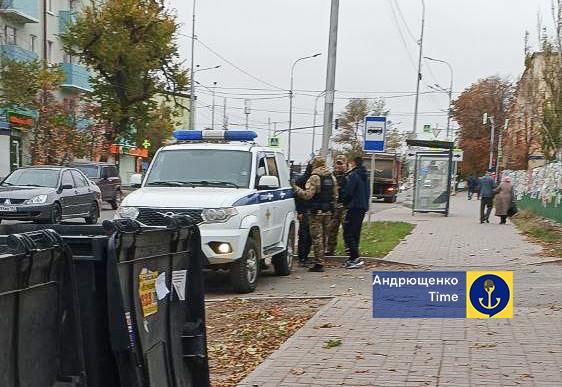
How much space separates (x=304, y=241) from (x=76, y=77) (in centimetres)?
3483

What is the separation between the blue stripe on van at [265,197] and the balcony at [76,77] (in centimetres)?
3371

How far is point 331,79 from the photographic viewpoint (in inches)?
663

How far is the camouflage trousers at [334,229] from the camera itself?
42.9ft

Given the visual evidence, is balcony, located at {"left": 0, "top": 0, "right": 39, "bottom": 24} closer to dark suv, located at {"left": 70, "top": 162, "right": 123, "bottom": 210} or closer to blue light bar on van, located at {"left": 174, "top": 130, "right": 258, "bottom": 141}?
dark suv, located at {"left": 70, "top": 162, "right": 123, "bottom": 210}

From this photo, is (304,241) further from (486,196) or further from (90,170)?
(90,170)

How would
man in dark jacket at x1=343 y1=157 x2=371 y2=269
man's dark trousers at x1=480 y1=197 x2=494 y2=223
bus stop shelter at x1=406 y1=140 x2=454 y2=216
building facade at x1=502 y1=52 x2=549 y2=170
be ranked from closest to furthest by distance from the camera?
man in dark jacket at x1=343 y1=157 x2=371 y2=269 < man's dark trousers at x1=480 y1=197 x2=494 y2=223 < building facade at x1=502 y1=52 x2=549 y2=170 < bus stop shelter at x1=406 y1=140 x2=454 y2=216

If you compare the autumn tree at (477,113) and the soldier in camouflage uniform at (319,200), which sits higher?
the autumn tree at (477,113)

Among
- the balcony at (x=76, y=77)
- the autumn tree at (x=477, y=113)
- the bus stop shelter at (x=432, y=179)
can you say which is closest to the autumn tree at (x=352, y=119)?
the autumn tree at (x=477, y=113)

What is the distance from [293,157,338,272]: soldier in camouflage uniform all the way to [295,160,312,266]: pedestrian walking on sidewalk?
9.9 inches

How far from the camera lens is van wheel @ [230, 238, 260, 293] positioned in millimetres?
9844

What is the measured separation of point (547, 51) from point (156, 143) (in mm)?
37679

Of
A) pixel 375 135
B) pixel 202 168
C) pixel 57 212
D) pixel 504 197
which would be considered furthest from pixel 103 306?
pixel 504 197

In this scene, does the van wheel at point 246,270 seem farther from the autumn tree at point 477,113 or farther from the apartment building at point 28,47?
the autumn tree at point 477,113

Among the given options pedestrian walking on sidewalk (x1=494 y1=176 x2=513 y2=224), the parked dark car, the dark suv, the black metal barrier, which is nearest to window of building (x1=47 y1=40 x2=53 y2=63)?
the dark suv
